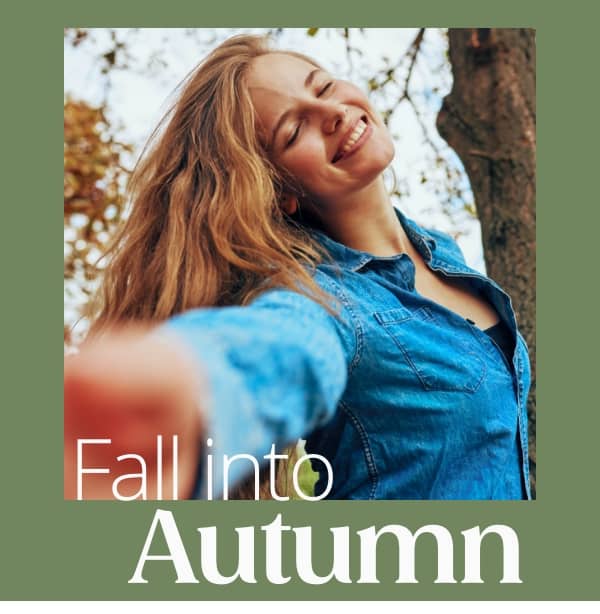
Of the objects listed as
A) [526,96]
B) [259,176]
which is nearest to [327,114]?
[259,176]

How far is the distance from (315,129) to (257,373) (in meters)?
0.96

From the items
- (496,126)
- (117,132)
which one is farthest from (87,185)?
(496,126)

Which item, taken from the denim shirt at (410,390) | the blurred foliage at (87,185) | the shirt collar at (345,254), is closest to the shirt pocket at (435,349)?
the denim shirt at (410,390)

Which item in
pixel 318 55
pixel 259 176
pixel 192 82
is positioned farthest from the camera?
pixel 318 55

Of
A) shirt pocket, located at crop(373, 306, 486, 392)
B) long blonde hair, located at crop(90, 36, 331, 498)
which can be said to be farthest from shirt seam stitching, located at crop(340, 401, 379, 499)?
long blonde hair, located at crop(90, 36, 331, 498)

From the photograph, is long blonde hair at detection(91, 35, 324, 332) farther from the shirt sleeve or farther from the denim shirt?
the shirt sleeve

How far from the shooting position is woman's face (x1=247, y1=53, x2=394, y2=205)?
6.38ft

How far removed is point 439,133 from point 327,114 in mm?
818

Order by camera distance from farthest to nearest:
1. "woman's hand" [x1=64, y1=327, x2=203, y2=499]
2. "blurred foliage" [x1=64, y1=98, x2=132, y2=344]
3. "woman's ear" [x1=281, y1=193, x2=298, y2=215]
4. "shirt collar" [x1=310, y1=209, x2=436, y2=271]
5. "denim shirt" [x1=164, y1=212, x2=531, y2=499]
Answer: "blurred foliage" [x1=64, y1=98, x2=132, y2=344]
"woman's ear" [x1=281, y1=193, x2=298, y2=215]
"shirt collar" [x1=310, y1=209, x2=436, y2=271]
"denim shirt" [x1=164, y1=212, x2=531, y2=499]
"woman's hand" [x1=64, y1=327, x2=203, y2=499]

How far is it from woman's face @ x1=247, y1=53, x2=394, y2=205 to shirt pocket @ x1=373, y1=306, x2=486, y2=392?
1.19 feet

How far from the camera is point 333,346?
1.34 meters

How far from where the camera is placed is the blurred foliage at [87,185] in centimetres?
249

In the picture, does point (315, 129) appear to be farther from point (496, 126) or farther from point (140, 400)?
point (140, 400)

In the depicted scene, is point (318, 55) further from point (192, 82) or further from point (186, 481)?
point (186, 481)
